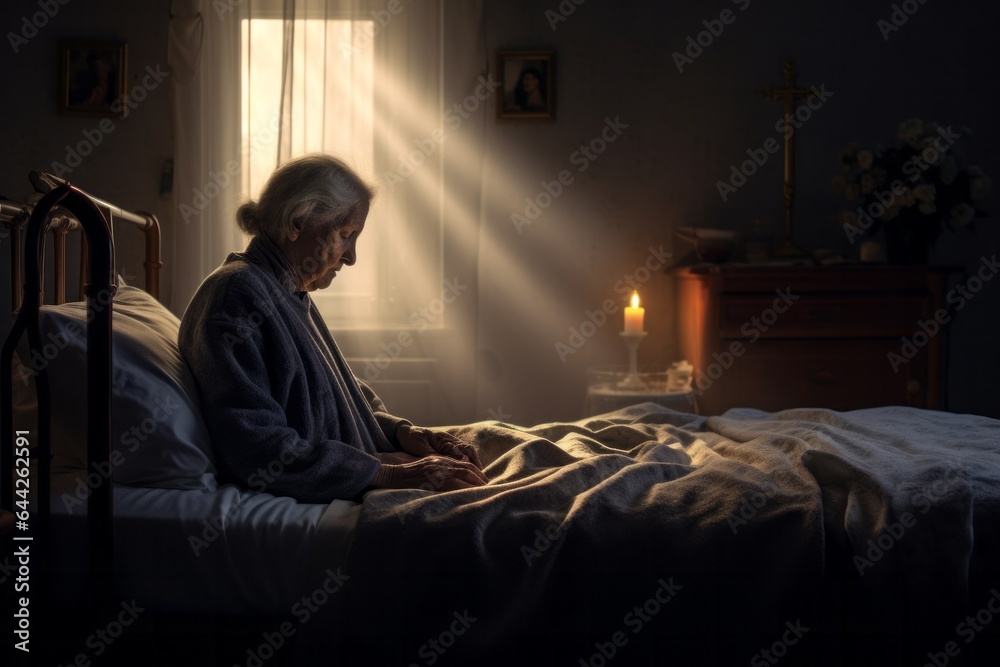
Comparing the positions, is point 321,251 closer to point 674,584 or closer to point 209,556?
point 209,556

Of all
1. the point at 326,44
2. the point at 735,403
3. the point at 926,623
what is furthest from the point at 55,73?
the point at 926,623

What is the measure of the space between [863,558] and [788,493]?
17cm

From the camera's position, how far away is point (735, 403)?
357 cm

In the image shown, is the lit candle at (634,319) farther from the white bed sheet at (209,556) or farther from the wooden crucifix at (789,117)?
the white bed sheet at (209,556)

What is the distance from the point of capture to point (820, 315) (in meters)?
3.55

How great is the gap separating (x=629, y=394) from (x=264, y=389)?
2.02m

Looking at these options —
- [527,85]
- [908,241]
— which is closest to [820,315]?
[908,241]

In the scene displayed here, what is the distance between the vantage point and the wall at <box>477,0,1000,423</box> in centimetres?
418

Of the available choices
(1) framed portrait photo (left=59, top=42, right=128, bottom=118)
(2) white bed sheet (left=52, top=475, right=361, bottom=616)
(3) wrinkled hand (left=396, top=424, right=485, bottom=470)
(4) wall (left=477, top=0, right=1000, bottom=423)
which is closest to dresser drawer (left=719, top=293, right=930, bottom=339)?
(4) wall (left=477, top=0, right=1000, bottom=423)

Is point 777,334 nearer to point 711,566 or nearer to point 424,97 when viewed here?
point 424,97

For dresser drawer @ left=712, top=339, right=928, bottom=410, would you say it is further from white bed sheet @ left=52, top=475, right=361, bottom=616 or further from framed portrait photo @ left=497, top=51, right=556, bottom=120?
white bed sheet @ left=52, top=475, right=361, bottom=616

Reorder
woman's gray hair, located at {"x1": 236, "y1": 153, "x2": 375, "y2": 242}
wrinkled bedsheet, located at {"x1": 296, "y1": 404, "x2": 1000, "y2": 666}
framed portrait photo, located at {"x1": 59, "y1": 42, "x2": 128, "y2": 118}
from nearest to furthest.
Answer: wrinkled bedsheet, located at {"x1": 296, "y1": 404, "x2": 1000, "y2": 666} < woman's gray hair, located at {"x1": 236, "y1": 153, "x2": 375, "y2": 242} < framed portrait photo, located at {"x1": 59, "y1": 42, "x2": 128, "y2": 118}

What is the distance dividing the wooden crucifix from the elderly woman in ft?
7.99

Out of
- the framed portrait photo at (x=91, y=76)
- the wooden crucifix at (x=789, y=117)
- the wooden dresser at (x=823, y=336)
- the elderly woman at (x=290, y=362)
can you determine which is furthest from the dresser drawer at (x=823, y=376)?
the framed portrait photo at (x=91, y=76)
